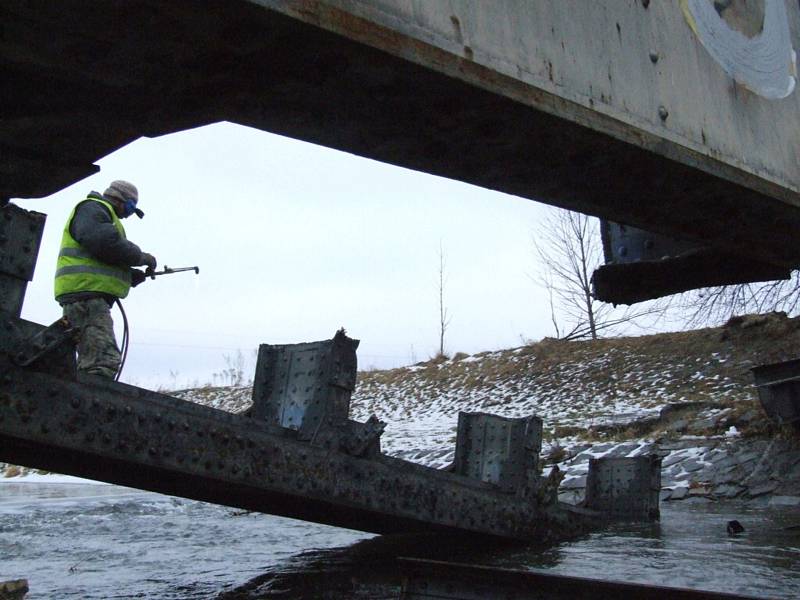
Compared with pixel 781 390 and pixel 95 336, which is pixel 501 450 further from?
pixel 781 390

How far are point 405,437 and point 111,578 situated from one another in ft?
41.5

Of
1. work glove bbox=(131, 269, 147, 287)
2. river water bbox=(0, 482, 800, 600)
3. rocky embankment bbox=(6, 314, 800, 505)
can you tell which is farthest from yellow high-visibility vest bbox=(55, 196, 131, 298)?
rocky embankment bbox=(6, 314, 800, 505)

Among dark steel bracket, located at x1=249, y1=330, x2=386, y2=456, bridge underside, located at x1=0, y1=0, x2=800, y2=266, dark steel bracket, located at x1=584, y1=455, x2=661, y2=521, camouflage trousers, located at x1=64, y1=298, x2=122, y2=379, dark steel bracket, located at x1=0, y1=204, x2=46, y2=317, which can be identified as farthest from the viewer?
dark steel bracket, located at x1=584, y1=455, x2=661, y2=521

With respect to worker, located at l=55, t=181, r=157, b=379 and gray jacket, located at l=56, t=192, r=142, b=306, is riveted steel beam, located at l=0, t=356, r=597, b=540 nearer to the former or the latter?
worker, located at l=55, t=181, r=157, b=379

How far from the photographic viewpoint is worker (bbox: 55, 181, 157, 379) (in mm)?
6285

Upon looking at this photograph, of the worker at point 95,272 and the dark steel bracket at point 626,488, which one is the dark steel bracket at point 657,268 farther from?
the worker at point 95,272

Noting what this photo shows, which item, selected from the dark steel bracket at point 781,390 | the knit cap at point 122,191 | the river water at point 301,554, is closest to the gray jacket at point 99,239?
the knit cap at point 122,191

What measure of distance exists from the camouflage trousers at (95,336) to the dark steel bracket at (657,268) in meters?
4.41

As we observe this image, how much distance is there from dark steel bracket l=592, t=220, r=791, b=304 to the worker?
13.8 feet

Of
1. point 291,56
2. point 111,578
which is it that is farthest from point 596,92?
point 111,578

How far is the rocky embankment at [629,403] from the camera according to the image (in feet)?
39.1

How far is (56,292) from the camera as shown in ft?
21.2

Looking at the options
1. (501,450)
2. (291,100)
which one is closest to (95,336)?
(291,100)

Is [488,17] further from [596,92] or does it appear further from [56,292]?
[56,292]
